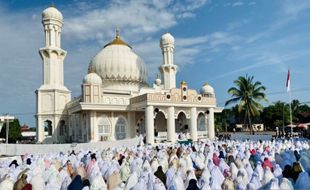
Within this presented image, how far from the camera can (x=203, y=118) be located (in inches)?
1320

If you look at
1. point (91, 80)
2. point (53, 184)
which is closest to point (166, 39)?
point (91, 80)

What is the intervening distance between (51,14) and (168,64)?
13366mm

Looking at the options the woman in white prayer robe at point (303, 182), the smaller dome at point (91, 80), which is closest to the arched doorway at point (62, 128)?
the smaller dome at point (91, 80)

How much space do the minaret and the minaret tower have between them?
1080 centimetres

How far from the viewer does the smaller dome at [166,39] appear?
3619 centimetres

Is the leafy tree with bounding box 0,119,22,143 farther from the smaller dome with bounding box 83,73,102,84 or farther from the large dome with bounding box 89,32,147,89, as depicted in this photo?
the smaller dome with bounding box 83,73,102,84

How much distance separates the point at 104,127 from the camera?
28.9 metres

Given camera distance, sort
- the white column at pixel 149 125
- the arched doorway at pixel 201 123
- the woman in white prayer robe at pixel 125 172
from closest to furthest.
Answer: the woman in white prayer robe at pixel 125 172
the white column at pixel 149 125
the arched doorway at pixel 201 123

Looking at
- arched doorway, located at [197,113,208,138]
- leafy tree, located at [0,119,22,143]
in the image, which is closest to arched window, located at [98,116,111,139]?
arched doorway, located at [197,113,208,138]

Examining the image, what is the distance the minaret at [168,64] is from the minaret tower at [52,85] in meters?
10.8

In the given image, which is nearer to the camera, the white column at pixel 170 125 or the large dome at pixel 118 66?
the white column at pixel 170 125

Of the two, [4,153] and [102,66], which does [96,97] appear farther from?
[4,153]

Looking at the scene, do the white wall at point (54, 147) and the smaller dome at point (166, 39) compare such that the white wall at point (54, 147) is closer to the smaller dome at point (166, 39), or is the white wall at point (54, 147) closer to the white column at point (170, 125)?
the white column at point (170, 125)

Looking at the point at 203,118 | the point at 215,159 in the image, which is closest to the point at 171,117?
the point at 203,118
